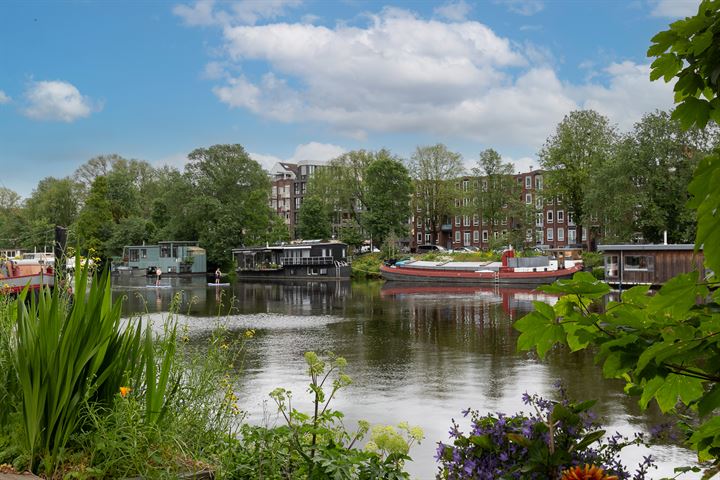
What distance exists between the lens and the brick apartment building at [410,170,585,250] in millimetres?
80188

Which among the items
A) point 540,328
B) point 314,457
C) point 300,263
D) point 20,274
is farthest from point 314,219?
point 540,328

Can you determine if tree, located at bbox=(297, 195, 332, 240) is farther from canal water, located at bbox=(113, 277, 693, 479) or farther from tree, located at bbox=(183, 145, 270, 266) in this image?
canal water, located at bbox=(113, 277, 693, 479)

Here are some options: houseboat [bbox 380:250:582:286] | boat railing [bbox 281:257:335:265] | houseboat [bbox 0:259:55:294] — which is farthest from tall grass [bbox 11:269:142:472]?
boat railing [bbox 281:257:335:265]

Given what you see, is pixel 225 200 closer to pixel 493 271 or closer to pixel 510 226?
pixel 493 271

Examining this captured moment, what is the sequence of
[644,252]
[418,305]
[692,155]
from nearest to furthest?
[418,305] < [644,252] < [692,155]

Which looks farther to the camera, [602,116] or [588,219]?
[602,116]

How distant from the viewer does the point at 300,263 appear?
65500 mm

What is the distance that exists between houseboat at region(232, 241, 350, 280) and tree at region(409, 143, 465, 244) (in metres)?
17.7

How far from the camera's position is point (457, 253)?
2606 inches

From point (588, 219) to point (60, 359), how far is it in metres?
54.4

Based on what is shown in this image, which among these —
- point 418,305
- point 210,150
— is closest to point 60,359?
point 418,305

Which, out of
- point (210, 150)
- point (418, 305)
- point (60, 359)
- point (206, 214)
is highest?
point (210, 150)

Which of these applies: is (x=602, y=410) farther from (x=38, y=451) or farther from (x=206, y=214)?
(x=206, y=214)

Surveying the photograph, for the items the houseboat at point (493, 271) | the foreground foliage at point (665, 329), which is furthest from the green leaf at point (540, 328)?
the houseboat at point (493, 271)
